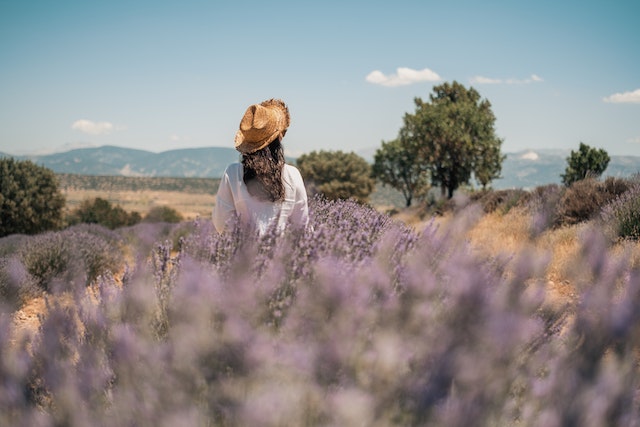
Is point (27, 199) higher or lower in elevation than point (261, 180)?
lower

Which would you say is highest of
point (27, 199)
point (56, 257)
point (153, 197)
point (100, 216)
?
point (56, 257)

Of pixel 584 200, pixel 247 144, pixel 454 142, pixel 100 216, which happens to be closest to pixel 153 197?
pixel 100 216

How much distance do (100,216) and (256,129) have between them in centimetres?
2942

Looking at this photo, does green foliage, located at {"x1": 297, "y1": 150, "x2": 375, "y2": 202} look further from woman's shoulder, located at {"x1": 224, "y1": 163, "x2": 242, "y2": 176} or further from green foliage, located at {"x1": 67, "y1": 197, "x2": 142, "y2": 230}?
woman's shoulder, located at {"x1": 224, "y1": 163, "x2": 242, "y2": 176}

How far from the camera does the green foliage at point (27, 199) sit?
961 inches

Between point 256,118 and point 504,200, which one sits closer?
point 256,118

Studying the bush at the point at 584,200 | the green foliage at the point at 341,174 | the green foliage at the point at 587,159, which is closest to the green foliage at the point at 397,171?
the green foliage at the point at 341,174

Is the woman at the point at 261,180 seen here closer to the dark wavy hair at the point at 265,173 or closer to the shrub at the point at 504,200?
the dark wavy hair at the point at 265,173

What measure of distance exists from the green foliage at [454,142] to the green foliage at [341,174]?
19664mm

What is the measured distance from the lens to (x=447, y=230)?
237 centimetres

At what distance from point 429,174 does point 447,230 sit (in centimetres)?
2792

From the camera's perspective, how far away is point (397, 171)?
4422 centimetres

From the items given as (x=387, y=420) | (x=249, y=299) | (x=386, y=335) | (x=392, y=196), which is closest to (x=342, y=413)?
(x=387, y=420)

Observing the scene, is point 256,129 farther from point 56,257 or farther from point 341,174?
point 341,174
